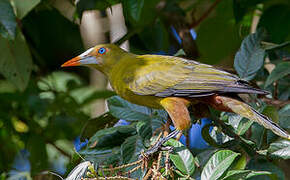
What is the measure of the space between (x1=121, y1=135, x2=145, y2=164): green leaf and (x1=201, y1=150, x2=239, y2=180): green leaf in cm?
43

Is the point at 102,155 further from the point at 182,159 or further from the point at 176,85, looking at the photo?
the point at 176,85

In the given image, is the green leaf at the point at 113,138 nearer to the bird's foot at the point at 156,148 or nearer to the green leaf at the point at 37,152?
the bird's foot at the point at 156,148

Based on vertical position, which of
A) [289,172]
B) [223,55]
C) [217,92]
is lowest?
[289,172]

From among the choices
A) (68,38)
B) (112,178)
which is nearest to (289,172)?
(112,178)

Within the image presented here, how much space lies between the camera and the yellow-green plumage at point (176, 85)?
2.69 metres

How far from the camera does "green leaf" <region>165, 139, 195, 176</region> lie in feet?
7.26

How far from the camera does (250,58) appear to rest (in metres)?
2.97

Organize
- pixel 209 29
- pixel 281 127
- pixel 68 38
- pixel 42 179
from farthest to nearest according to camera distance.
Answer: pixel 68 38 → pixel 209 29 → pixel 42 179 → pixel 281 127

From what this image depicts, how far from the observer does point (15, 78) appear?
359 cm

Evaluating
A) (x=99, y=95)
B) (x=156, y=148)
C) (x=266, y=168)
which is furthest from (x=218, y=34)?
(x=156, y=148)

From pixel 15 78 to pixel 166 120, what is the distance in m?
1.31

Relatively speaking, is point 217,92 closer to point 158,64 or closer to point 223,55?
point 158,64

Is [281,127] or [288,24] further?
[288,24]

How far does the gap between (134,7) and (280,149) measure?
1.06 m
